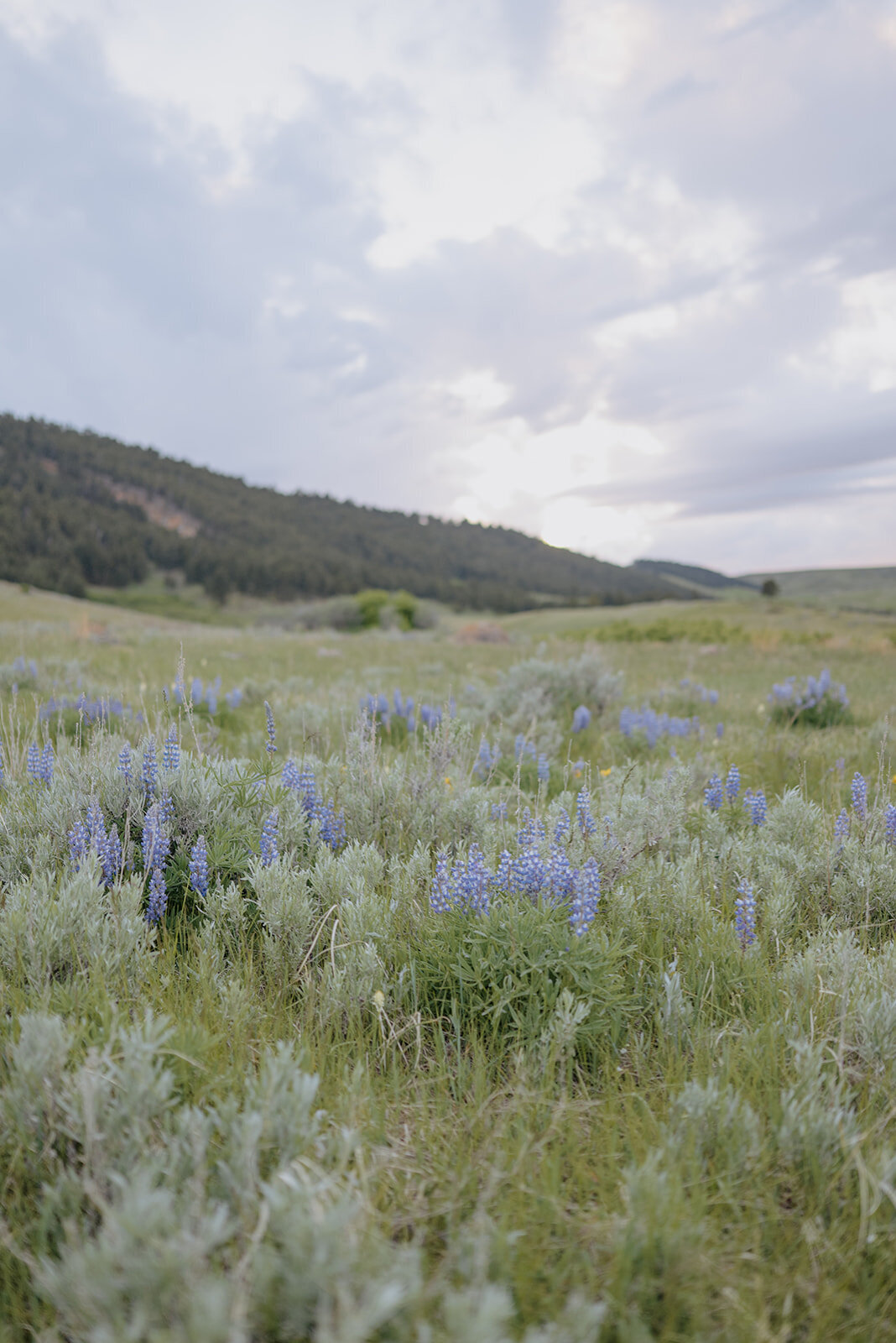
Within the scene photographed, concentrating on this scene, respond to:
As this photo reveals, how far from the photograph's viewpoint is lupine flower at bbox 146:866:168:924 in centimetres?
277

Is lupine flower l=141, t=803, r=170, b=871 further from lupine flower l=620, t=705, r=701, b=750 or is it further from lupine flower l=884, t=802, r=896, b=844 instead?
lupine flower l=620, t=705, r=701, b=750

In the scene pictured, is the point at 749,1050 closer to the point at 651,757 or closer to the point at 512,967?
the point at 512,967

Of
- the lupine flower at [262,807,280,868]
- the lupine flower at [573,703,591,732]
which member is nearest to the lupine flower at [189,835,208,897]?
the lupine flower at [262,807,280,868]

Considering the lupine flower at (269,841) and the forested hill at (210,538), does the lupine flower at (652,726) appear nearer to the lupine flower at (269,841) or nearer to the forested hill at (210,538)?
the lupine flower at (269,841)

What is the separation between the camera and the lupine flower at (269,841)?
2977 mm

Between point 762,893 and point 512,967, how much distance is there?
4.57 feet

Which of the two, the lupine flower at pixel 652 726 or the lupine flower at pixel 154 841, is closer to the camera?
the lupine flower at pixel 154 841

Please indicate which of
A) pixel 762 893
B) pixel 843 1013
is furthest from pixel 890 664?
pixel 843 1013

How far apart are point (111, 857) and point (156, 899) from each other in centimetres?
28

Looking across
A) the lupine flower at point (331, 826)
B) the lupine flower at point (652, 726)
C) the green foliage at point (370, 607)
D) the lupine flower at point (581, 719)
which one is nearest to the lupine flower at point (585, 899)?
the lupine flower at point (331, 826)

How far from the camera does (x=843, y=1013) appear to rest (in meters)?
2.05

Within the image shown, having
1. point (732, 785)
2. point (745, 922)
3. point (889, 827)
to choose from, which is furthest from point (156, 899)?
Answer: point (889, 827)

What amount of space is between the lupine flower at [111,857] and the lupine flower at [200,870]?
0.29 m

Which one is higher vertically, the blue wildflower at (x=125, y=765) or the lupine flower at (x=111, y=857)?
the blue wildflower at (x=125, y=765)
